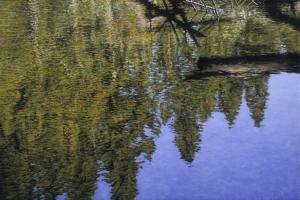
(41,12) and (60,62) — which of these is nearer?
(60,62)

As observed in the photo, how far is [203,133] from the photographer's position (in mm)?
4039

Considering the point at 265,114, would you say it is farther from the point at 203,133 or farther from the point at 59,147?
the point at 59,147

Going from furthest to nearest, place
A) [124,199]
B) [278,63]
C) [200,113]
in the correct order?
[278,63]
[200,113]
[124,199]


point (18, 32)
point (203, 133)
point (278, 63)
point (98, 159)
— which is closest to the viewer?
point (98, 159)

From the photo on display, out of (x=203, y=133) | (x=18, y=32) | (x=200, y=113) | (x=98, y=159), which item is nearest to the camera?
(x=98, y=159)

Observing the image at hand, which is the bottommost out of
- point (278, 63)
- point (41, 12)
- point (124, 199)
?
point (124, 199)

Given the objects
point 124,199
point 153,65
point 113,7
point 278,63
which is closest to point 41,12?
point 113,7

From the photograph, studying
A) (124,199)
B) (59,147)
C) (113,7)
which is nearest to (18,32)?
(113,7)

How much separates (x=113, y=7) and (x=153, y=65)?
8.58 feet

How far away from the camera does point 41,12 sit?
24.8ft

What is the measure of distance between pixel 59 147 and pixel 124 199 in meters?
0.93

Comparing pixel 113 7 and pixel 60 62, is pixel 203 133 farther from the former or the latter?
pixel 113 7

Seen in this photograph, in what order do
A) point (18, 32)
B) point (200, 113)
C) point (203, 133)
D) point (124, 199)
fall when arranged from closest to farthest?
1. point (124, 199)
2. point (203, 133)
3. point (200, 113)
4. point (18, 32)

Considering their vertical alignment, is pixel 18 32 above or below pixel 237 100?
above
